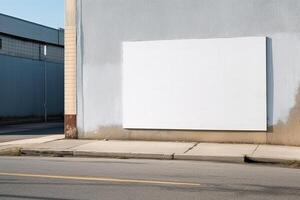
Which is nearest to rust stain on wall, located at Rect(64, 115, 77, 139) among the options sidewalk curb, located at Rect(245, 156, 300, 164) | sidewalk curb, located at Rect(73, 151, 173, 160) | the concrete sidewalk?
the concrete sidewalk

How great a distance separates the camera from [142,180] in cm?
1087

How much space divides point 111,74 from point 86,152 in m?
3.81

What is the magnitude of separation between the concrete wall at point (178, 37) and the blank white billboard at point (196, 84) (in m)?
0.27

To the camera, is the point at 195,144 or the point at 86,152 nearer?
the point at 86,152

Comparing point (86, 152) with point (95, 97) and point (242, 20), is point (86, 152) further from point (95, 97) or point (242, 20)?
point (242, 20)

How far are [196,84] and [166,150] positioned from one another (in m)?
2.87

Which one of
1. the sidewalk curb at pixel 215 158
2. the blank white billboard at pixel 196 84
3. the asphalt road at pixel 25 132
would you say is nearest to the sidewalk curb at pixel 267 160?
the sidewalk curb at pixel 215 158

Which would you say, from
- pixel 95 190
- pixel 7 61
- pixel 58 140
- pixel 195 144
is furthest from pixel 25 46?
pixel 95 190

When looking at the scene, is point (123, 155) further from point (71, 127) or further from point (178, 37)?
point (178, 37)

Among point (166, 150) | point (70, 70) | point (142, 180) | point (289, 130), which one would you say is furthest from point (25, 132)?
point (142, 180)

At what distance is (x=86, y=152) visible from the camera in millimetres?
16188

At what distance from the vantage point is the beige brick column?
19.7 m

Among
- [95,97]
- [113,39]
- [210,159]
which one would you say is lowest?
[210,159]

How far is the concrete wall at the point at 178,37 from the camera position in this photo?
17453mm
